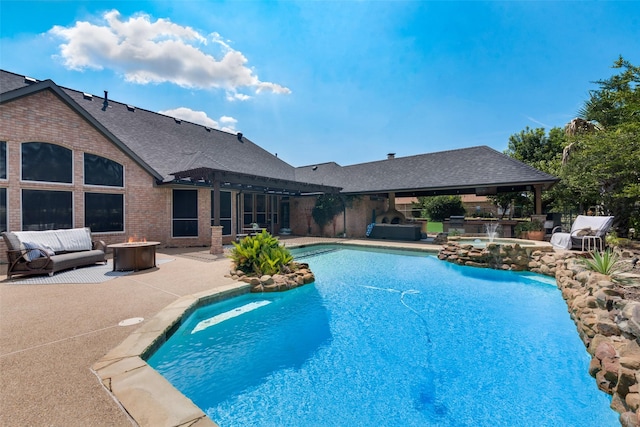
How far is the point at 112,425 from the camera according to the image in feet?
6.57

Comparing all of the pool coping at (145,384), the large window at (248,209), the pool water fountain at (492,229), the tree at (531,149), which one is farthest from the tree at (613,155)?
the large window at (248,209)

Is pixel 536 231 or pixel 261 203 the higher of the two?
pixel 261 203

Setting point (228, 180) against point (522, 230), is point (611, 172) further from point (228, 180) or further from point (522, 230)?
point (228, 180)

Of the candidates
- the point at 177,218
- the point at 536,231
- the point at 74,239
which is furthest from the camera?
the point at 536,231

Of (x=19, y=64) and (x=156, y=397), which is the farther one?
(x=19, y=64)

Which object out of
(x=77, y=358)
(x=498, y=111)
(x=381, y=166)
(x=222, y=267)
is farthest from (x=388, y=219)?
(x=77, y=358)

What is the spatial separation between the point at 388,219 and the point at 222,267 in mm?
12350

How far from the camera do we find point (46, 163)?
29.7 feet

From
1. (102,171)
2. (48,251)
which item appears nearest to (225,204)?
(102,171)

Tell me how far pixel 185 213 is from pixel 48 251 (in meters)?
5.45

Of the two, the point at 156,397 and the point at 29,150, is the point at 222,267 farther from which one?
the point at 29,150

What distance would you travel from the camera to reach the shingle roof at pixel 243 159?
11.9m

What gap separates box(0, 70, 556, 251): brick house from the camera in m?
8.70

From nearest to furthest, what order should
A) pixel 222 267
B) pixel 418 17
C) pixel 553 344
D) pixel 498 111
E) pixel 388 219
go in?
pixel 553 344, pixel 222 267, pixel 418 17, pixel 498 111, pixel 388 219
